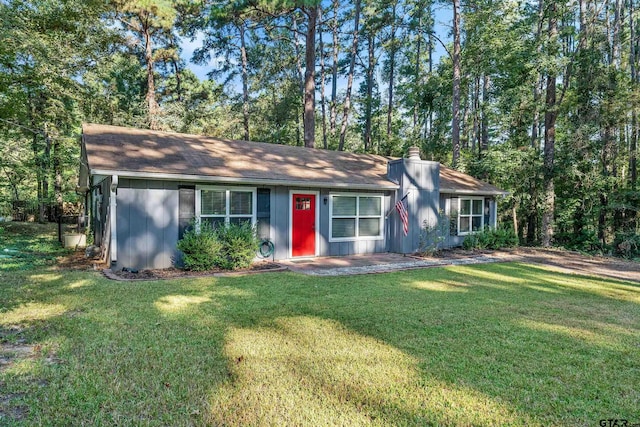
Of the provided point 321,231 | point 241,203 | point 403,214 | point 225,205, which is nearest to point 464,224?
point 403,214

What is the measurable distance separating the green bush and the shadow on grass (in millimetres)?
5974

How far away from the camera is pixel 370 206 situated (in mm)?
10766

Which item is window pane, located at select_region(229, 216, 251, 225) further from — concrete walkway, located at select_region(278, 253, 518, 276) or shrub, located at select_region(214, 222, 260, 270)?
concrete walkway, located at select_region(278, 253, 518, 276)

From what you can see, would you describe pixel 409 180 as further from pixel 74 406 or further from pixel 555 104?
pixel 74 406

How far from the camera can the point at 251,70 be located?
79.8 feet

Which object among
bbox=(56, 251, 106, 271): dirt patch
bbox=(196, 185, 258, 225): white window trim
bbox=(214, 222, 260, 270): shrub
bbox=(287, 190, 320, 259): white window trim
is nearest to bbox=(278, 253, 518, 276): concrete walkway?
bbox=(287, 190, 320, 259): white window trim

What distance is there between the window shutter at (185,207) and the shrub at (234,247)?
696mm

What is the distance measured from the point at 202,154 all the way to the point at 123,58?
538 inches

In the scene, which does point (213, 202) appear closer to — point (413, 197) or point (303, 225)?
point (303, 225)

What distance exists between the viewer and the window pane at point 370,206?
10.6 m

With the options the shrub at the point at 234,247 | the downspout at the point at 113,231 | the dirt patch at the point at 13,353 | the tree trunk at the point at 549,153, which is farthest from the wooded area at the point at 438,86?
the dirt patch at the point at 13,353

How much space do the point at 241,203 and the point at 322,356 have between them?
6.01 meters

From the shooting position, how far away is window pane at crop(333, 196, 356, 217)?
10.2m

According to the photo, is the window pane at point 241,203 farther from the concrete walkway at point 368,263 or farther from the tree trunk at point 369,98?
the tree trunk at point 369,98
